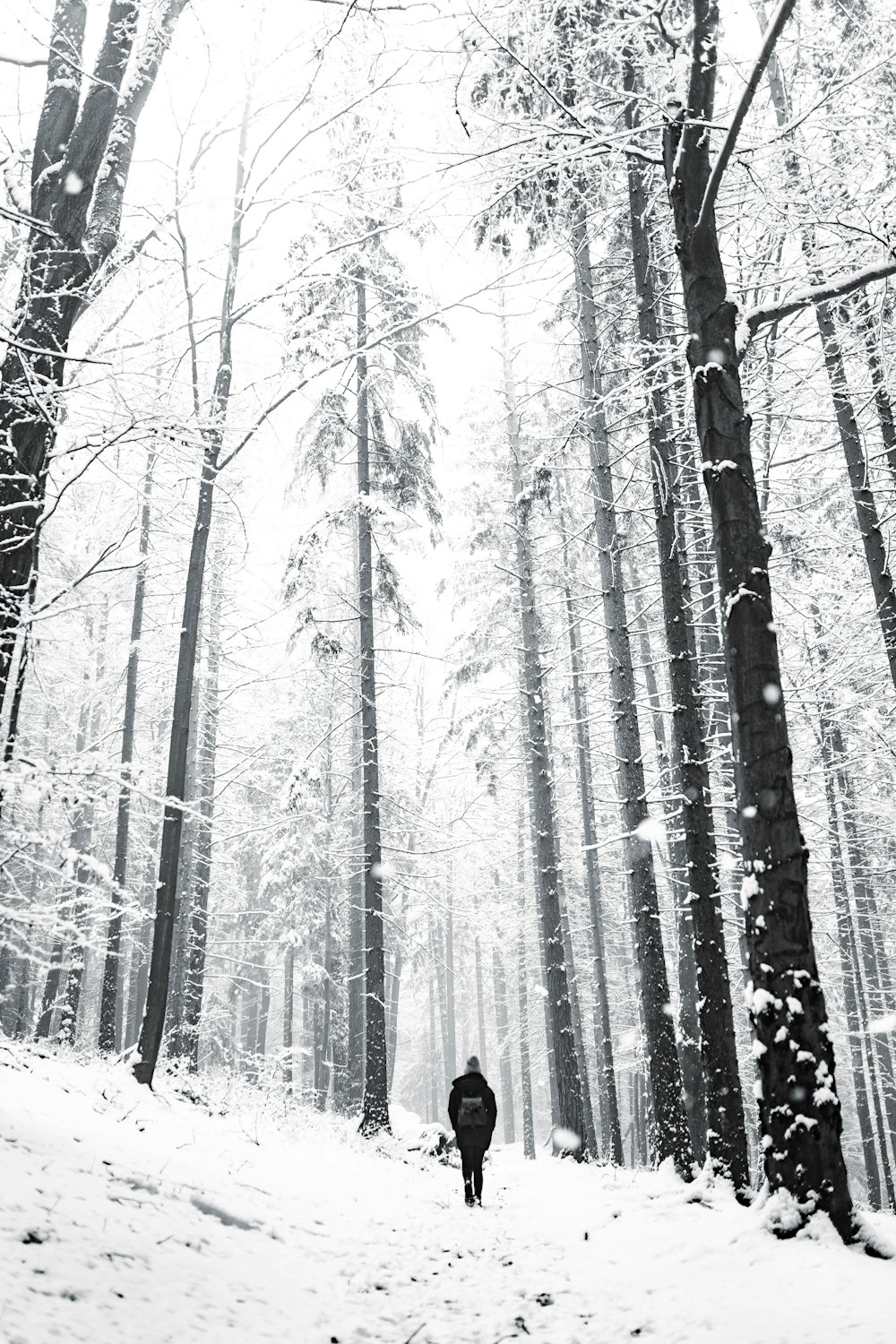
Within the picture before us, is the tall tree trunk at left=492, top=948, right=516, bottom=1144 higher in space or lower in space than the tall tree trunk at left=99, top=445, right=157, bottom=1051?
lower

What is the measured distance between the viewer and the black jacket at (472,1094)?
29.5ft

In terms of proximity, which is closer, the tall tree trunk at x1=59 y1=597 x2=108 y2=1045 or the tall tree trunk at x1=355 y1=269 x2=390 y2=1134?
the tall tree trunk at x1=355 y1=269 x2=390 y2=1134

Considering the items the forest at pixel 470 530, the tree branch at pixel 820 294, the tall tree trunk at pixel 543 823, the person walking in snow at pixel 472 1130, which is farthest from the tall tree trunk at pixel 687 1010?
the tree branch at pixel 820 294

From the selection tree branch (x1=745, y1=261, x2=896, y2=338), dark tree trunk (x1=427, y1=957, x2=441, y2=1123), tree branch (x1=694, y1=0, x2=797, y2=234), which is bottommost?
dark tree trunk (x1=427, y1=957, x2=441, y2=1123)

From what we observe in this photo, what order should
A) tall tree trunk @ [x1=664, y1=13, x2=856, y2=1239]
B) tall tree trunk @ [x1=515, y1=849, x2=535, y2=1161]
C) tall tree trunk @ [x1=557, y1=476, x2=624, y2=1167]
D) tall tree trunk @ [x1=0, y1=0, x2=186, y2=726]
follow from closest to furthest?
tall tree trunk @ [x1=664, y1=13, x2=856, y2=1239] < tall tree trunk @ [x1=0, y1=0, x2=186, y2=726] < tall tree trunk @ [x1=557, y1=476, x2=624, y2=1167] < tall tree trunk @ [x1=515, y1=849, x2=535, y2=1161]

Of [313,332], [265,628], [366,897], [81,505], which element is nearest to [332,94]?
[313,332]

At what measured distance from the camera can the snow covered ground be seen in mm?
3652

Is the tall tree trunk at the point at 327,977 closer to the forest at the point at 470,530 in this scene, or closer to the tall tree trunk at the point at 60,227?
the forest at the point at 470,530

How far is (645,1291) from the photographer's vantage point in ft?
15.2

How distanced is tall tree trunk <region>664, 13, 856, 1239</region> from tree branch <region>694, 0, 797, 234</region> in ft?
0.17

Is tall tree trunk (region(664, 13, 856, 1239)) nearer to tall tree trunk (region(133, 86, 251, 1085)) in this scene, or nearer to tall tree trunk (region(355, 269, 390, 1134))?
tall tree trunk (region(133, 86, 251, 1085))

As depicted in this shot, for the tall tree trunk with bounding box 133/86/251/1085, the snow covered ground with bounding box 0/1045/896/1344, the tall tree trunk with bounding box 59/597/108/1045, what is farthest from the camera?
the tall tree trunk with bounding box 59/597/108/1045

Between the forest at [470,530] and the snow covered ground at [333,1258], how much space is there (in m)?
0.04

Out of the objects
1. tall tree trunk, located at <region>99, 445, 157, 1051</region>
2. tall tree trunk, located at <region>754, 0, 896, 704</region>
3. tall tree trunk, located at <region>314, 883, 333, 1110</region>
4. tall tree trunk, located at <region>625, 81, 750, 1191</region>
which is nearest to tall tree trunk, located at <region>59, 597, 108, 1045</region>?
tall tree trunk, located at <region>99, 445, 157, 1051</region>
